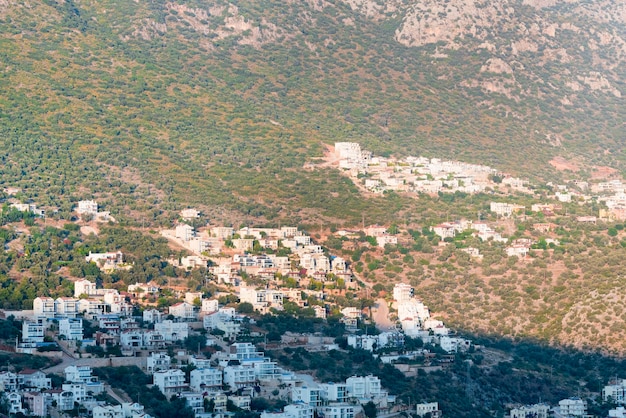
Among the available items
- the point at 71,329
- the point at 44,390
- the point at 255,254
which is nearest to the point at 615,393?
the point at 255,254

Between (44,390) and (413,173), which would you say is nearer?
(44,390)

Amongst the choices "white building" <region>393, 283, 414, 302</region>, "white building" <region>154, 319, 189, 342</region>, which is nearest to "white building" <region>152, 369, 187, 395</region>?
"white building" <region>154, 319, 189, 342</region>

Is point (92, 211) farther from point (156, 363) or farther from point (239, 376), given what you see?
point (239, 376)

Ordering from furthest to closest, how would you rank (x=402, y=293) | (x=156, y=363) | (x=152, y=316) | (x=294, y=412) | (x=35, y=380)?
1. (x=402, y=293)
2. (x=152, y=316)
3. (x=156, y=363)
4. (x=294, y=412)
5. (x=35, y=380)

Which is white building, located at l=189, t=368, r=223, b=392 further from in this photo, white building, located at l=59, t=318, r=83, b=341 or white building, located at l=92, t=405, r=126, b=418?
white building, located at l=92, t=405, r=126, b=418

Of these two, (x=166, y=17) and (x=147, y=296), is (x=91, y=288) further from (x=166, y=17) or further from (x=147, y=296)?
(x=166, y=17)
